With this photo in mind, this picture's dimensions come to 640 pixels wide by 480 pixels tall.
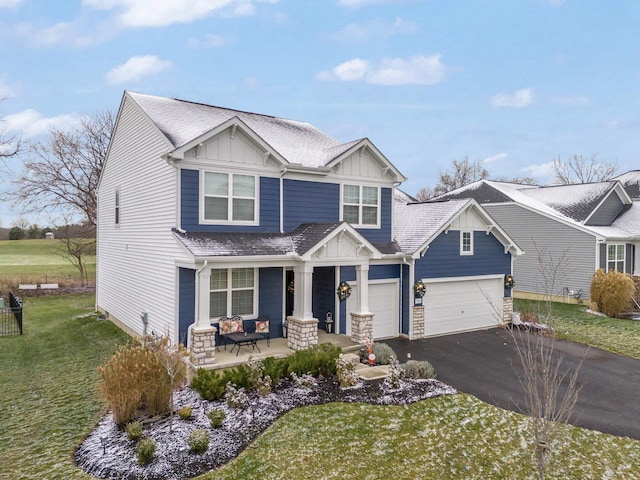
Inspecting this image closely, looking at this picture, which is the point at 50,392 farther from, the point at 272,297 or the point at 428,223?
the point at 428,223

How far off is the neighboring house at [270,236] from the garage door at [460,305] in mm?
61

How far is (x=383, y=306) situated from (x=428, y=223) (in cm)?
369

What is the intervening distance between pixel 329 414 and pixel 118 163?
13.7m

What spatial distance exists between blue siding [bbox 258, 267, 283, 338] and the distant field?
22300 millimetres

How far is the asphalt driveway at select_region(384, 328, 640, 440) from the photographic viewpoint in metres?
9.12

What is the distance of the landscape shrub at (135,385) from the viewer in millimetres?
8047

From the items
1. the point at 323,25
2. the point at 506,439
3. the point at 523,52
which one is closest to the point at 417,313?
the point at 506,439

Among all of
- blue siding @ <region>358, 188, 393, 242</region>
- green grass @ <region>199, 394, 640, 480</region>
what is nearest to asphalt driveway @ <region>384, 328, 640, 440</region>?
green grass @ <region>199, 394, 640, 480</region>

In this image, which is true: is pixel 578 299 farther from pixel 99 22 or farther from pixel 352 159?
pixel 99 22

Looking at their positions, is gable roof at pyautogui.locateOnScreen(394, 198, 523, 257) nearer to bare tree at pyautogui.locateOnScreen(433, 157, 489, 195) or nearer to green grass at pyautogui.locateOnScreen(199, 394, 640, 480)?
green grass at pyautogui.locateOnScreen(199, 394, 640, 480)

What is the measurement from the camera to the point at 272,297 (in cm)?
1355

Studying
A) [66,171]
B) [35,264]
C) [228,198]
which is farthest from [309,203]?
[35,264]

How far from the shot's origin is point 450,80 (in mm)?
30719

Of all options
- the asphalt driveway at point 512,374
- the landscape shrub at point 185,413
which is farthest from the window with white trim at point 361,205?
the landscape shrub at point 185,413
